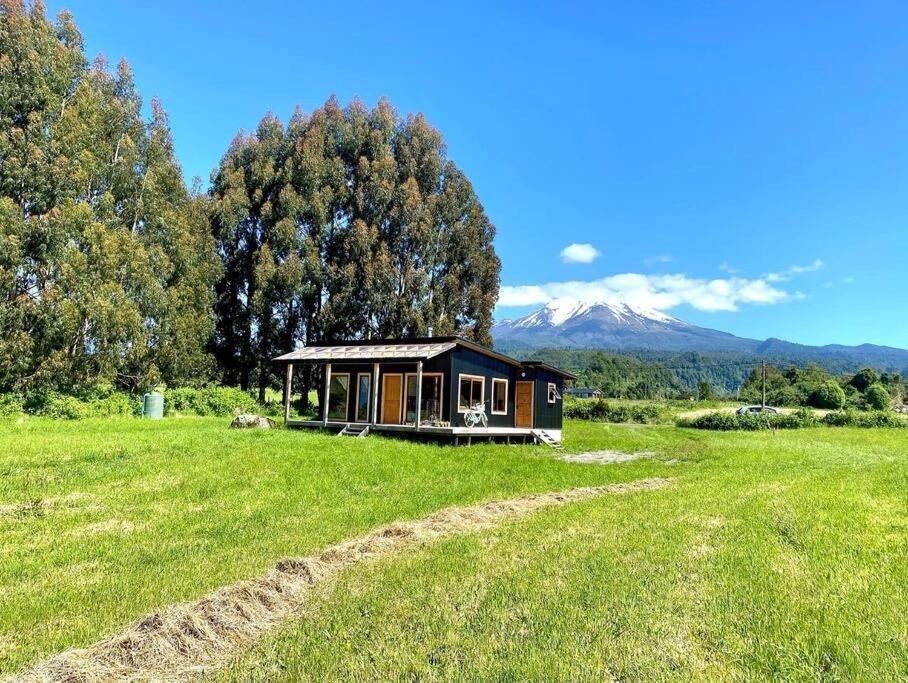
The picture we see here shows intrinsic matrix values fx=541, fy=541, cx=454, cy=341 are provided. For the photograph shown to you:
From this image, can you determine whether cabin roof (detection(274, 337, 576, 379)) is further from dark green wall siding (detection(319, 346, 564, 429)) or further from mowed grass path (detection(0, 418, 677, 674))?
mowed grass path (detection(0, 418, 677, 674))

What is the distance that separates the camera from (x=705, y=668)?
3277 millimetres

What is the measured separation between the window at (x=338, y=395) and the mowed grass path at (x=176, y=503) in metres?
5.55

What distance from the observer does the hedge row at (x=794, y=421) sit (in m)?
29.6

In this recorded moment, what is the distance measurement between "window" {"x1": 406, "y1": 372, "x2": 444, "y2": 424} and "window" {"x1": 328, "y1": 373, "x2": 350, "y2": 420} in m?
2.65

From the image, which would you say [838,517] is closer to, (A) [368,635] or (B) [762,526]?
(B) [762,526]

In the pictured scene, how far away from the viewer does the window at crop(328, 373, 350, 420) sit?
1980cm

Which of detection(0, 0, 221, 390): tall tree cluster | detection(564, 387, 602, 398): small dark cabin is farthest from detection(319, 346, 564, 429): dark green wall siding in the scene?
detection(564, 387, 602, 398): small dark cabin

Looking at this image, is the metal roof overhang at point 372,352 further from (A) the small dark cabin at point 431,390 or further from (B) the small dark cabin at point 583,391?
(B) the small dark cabin at point 583,391

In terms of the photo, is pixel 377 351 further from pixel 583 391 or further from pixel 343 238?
pixel 583 391

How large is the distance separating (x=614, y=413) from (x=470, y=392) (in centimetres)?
2096

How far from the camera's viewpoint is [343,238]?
1196 inches

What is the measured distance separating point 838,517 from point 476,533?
4903 millimetres

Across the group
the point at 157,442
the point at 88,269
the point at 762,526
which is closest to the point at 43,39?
the point at 88,269

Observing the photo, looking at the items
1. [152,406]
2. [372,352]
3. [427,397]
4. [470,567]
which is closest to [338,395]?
[372,352]
